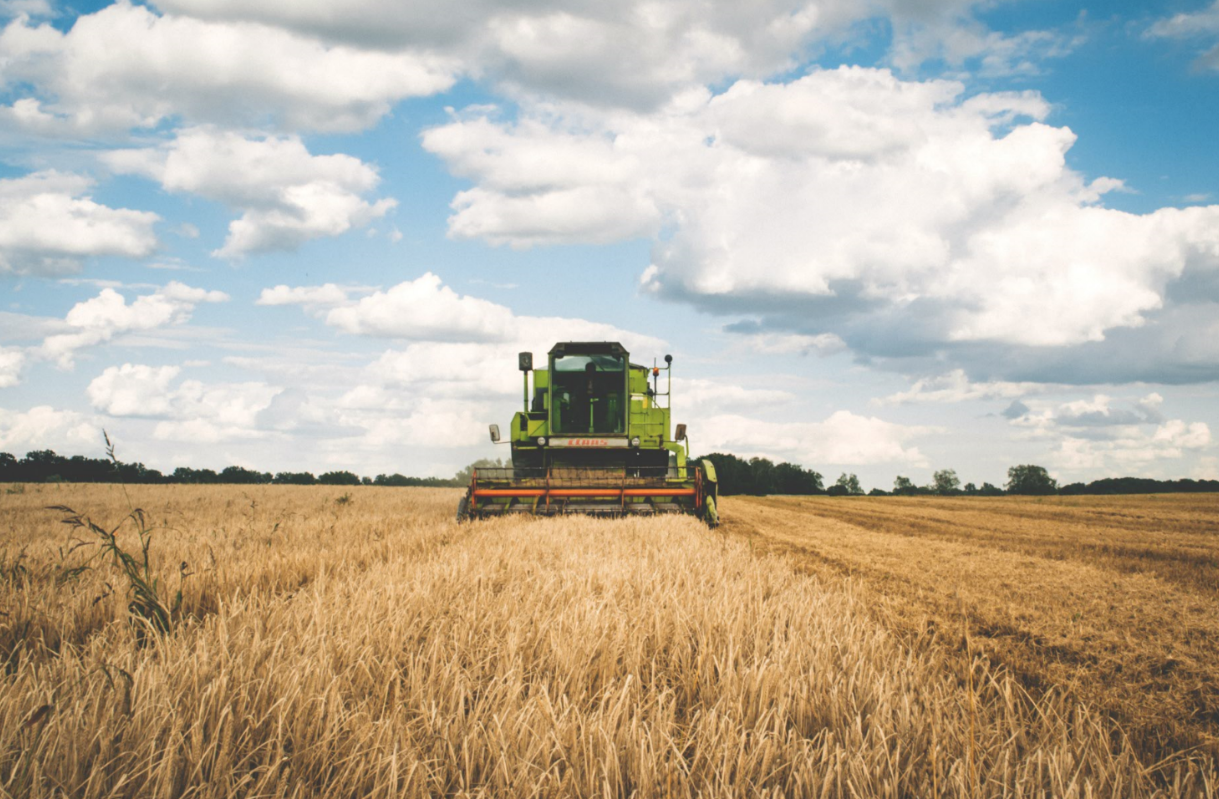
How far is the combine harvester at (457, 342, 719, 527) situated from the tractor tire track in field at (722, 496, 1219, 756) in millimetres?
1939

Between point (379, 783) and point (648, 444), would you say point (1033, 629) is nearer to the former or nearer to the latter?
point (379, 783)

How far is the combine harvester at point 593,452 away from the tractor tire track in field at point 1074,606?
1.94 metres

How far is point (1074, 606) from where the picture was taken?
218 inches

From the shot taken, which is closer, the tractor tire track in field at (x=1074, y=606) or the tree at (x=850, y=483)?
the tractor tire track in field at (x=1074, y=606)

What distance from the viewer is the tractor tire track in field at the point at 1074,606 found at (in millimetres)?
3496

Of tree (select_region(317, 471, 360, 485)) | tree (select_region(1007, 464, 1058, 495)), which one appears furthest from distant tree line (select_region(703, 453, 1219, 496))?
tree (select_region(317, 471, 360, 485))

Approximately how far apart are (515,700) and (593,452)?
36.9 feet

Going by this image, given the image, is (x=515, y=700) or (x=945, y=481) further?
(x=945, y=481)

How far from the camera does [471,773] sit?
191 centimetres

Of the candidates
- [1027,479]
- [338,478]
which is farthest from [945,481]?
[338,478]

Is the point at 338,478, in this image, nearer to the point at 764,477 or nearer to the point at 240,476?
the point at 240,476

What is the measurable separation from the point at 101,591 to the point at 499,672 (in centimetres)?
290

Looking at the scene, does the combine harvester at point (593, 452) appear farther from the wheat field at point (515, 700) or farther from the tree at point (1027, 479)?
the tree at point (1027, 479)

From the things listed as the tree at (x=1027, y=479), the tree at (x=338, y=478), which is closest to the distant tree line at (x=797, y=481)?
the tree at (x=1027, y=479)
